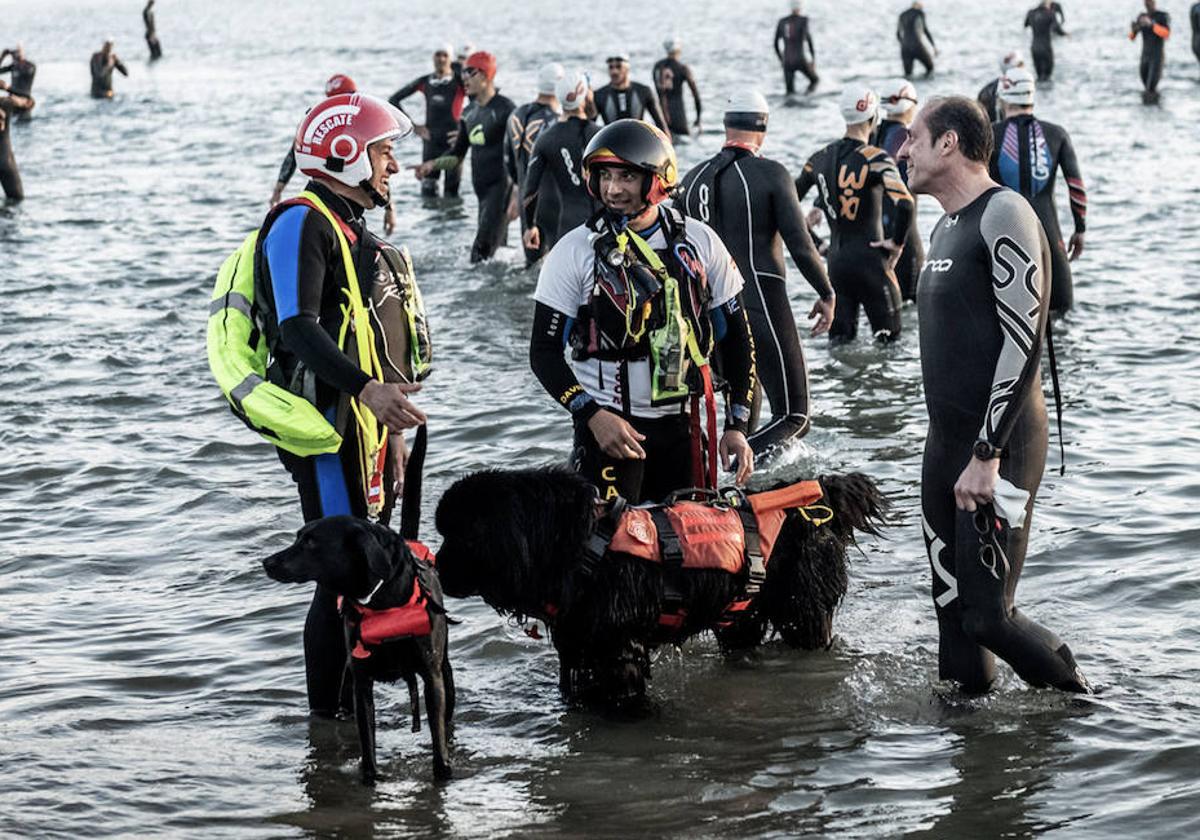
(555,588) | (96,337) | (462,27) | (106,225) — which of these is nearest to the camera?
(555,588)

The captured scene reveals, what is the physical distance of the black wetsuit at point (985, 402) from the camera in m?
4.98

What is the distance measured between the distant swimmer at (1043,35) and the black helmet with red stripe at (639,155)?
2689 cm

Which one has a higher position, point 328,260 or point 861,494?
point 328,260

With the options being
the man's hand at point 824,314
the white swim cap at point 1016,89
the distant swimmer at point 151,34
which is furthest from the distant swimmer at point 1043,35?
the distant swimmer at point 151,34

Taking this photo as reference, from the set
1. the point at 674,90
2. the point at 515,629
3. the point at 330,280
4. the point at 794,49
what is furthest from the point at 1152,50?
the point at 330,280

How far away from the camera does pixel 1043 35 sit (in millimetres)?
31250

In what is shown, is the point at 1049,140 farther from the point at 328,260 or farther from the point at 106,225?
the point at 106,225

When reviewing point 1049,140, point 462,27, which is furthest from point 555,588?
point 462,27

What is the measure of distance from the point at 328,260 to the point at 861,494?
6.67 ft

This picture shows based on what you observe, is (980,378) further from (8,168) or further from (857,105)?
(8,168)

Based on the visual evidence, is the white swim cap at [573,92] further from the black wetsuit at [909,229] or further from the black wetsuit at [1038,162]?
the black wetsuit at [1038,162]

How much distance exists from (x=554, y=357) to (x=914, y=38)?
2852 centimetres

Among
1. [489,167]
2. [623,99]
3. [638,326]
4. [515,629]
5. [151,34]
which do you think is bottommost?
[515,629]

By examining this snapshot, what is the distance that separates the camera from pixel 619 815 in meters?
5.12
